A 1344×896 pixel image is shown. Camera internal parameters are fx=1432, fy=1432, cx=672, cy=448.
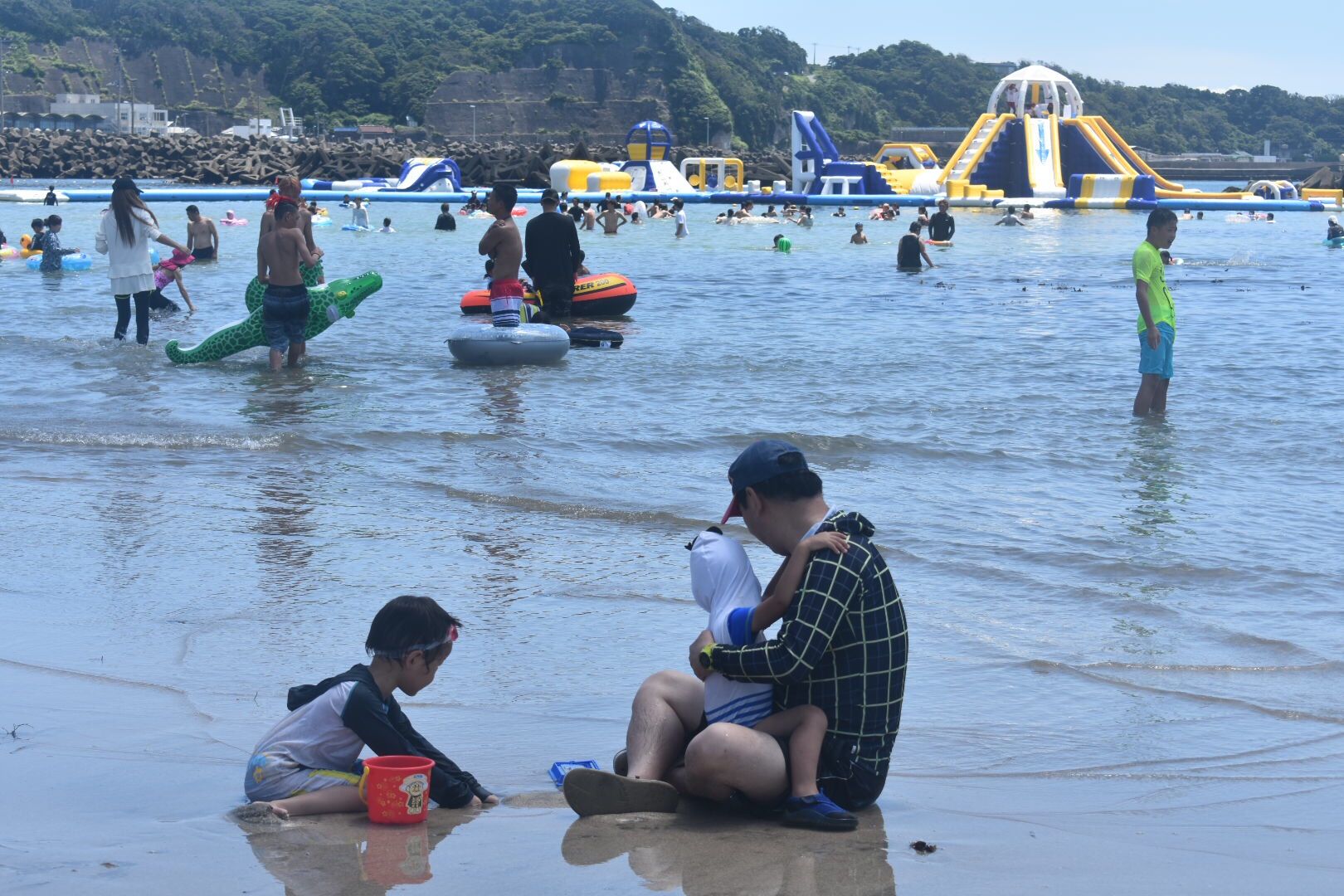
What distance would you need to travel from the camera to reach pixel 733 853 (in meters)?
3.37

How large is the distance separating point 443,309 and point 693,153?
80.9 m

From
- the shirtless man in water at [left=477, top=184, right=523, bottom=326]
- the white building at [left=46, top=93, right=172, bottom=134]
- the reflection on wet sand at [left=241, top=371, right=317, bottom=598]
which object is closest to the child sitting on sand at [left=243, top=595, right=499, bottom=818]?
the reflection on wet sand at [left=241, top=371, right=317, bottom=598]

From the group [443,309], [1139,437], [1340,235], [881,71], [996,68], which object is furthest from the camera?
[996,68]

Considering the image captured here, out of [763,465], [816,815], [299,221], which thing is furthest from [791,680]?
[299,221]

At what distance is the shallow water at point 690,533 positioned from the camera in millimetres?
4285

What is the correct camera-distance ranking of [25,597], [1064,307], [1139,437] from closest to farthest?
[25,597], [1139,437], [1064,307]

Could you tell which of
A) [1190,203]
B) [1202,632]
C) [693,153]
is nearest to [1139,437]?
[1202,632]

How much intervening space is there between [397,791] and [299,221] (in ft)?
27.9

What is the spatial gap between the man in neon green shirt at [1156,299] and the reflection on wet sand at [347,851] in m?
6.46

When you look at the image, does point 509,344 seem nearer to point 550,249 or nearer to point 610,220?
point 550,249

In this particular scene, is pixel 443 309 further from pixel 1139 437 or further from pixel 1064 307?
pixel 1139 437

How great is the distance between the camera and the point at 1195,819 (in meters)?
3.65

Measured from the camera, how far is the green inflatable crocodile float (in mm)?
11992

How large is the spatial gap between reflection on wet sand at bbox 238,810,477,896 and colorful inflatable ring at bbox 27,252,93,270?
19969 millimetres
